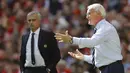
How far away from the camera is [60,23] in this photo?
57.7ft

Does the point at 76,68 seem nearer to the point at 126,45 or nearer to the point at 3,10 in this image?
the point at 126,45

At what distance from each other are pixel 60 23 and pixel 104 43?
326 inches

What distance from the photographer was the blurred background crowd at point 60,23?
604 inches

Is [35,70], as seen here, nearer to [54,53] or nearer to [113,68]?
[54,53]

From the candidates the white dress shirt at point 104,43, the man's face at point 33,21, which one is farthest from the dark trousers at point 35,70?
the white dress shirt at point 104,43

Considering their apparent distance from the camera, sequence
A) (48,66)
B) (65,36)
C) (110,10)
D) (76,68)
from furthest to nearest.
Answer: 1. (110,10)
2. (76,68)
3. (48,66)
4. (65,36)

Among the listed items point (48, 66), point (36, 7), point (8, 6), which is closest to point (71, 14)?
point (36, 7)

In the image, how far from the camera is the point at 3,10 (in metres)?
19.6

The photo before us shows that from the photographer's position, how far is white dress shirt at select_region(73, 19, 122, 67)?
9164mm

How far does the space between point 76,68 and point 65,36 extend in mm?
5638

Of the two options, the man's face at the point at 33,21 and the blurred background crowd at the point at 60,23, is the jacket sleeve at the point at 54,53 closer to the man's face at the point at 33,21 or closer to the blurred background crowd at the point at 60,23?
the man's face at the point at 33,21

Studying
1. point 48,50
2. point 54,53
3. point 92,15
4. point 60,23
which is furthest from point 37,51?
point 60,23

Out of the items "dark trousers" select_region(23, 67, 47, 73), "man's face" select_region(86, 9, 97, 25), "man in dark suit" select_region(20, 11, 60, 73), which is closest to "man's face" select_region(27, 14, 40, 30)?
"man in dark suit" select_region(20, 11, 60, 73)

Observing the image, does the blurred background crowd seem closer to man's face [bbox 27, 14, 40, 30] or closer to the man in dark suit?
the man in dark suit
